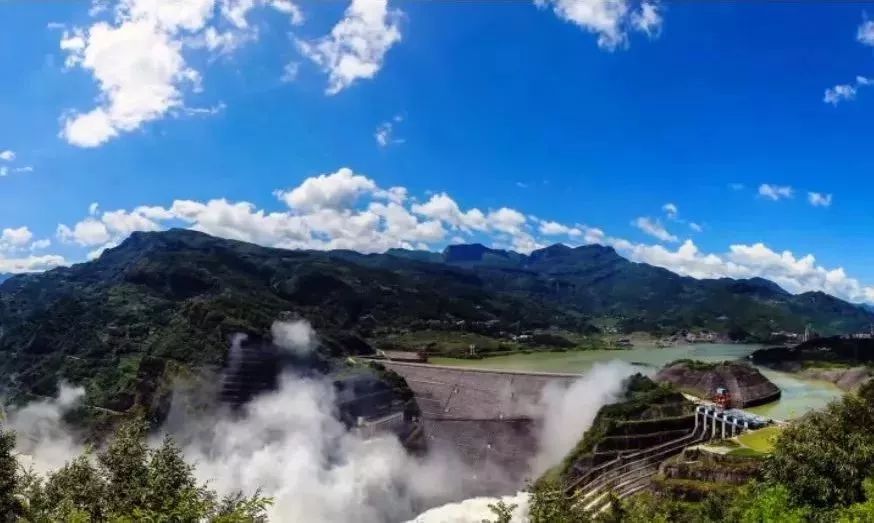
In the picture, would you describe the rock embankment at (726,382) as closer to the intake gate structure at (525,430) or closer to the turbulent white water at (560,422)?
the turbulent white water at (560,422)

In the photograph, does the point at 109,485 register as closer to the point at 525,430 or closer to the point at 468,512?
the point at 468,512

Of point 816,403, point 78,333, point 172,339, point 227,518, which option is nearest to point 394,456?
point 172,339

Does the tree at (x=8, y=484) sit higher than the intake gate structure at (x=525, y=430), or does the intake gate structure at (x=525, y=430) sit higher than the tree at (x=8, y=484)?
the tree at (x=8, y=484)

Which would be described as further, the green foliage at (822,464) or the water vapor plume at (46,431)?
the water vapor plume at (46,431)

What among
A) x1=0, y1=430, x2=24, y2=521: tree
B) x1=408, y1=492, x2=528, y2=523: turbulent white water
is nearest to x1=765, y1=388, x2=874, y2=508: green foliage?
x1=408, y1=492, x2=528, y2=523: turbulent white water

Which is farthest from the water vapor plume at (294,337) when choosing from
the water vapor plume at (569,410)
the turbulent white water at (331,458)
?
the water vapor plume at (569,410)

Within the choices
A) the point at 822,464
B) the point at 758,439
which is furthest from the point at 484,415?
the point at 822,464
